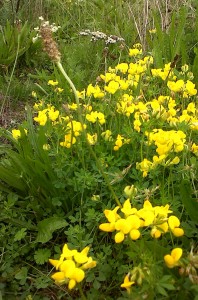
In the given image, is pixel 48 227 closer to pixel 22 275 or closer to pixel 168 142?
pixel 22 275

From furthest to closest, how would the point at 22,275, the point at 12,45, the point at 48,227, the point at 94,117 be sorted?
the point at 12,45 < the point at 94,117 < the point at 48,227 < the point at 22,275

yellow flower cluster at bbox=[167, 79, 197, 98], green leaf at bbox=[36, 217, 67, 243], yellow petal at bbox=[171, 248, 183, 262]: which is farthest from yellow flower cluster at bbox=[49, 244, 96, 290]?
yellow flower cluster at bbox=[167, 79, 197, 98]

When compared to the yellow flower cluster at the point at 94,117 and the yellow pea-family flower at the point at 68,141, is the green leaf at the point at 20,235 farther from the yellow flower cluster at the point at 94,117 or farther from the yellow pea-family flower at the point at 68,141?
the yellow flower cluster at the point at 94,117

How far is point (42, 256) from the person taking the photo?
185 centimetres

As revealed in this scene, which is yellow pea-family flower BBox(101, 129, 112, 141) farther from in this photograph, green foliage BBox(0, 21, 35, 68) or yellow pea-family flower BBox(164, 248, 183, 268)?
green foliage BBox(0, 21, 35, 68)

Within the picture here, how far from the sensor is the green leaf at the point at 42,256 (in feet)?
6.01

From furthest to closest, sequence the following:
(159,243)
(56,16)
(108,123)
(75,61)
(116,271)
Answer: (56,16) → (75,61) → (108,123) → (116,271) → (159,243)

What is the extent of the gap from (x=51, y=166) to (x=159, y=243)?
671mm

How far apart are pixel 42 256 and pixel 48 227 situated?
121 millimetres

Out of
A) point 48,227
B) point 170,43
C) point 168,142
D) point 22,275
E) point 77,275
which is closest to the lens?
point 77,275

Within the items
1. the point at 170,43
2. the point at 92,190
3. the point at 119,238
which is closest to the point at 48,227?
the point at 92,190

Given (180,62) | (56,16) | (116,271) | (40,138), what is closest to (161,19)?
(180,62)

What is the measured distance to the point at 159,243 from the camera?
59.7 inches

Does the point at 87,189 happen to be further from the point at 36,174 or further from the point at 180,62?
the point at 180,62
